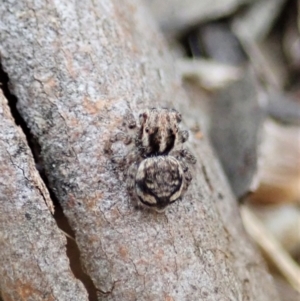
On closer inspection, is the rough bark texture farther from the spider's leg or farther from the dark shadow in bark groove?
the spider's leg

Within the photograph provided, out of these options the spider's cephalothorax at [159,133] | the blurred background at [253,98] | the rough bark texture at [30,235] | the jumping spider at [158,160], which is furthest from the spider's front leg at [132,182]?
the blurred background at [253,98]

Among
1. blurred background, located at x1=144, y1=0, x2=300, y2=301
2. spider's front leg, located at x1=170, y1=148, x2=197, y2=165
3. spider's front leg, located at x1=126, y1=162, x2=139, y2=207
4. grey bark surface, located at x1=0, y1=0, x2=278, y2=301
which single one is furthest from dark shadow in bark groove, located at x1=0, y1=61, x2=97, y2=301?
blurred background, located at x1=144, y1=0, x2=300, y2=301

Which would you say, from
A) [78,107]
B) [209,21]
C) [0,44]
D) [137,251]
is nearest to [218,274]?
[137,251]

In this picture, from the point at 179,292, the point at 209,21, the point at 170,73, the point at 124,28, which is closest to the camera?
the point at 179,292

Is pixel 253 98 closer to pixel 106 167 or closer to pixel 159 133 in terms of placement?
pixel 159 133

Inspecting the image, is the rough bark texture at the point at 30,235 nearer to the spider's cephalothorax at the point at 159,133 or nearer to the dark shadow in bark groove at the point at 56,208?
the dark shadow in bark groove at the point at 56,208

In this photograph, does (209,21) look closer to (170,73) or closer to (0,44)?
(170,73)

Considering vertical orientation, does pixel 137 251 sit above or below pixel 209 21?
below
